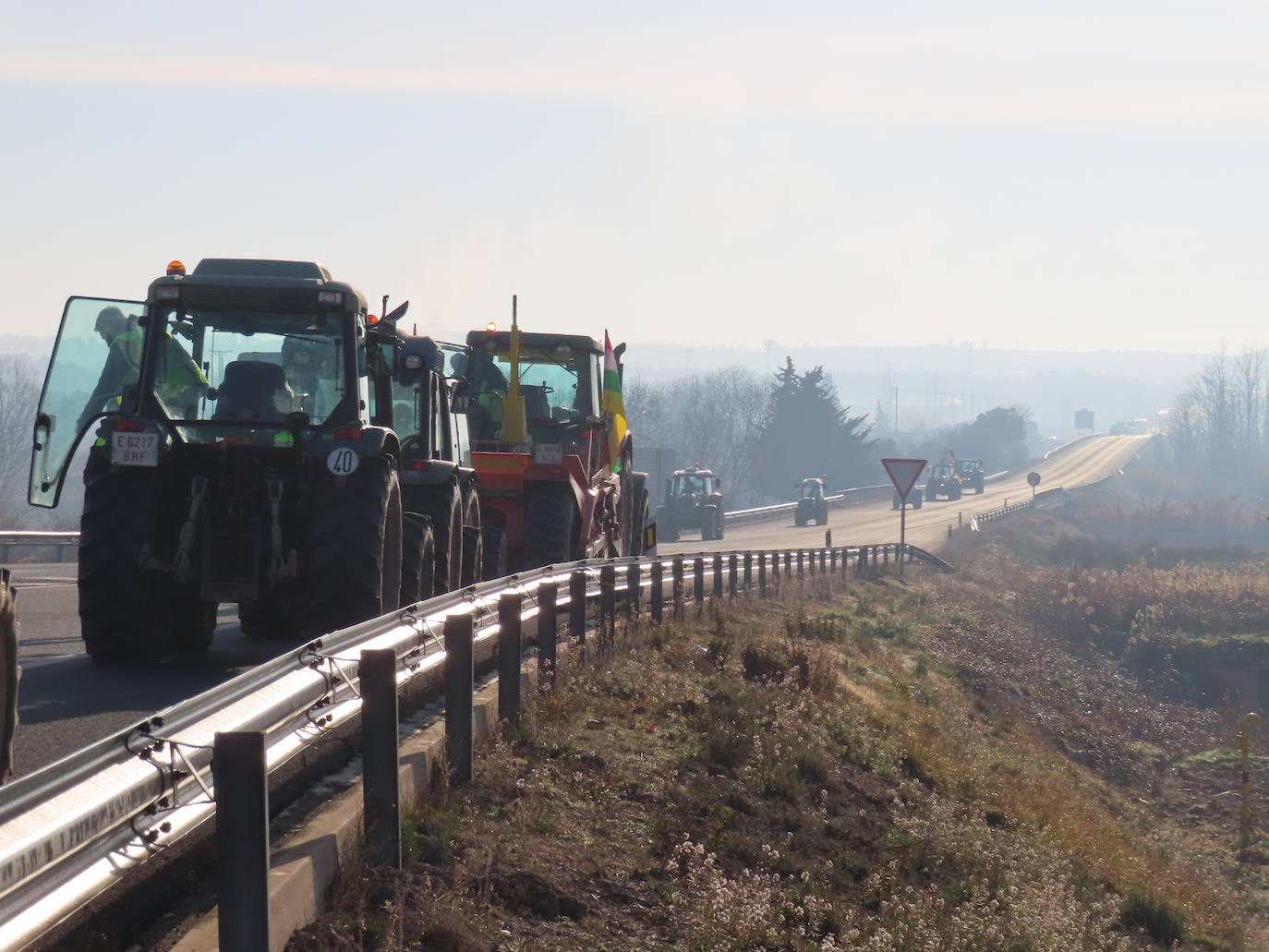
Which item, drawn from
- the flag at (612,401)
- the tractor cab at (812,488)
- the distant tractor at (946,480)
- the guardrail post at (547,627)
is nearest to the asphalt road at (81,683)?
the guardrail post at (547,627)

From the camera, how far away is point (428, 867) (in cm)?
581

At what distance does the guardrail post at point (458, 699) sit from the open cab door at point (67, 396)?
4528 mm

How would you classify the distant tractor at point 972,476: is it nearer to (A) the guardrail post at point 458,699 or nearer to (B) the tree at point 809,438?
(B) the tree at point 809,438

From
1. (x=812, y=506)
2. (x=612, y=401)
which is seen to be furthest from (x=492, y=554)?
(x=812, y=506)

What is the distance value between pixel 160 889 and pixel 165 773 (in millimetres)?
1228

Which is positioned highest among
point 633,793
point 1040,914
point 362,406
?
point 362,406

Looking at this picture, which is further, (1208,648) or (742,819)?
(1208,648)

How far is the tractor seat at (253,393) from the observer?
10625 mm

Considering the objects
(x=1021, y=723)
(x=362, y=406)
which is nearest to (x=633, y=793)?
(x=362, y=406)

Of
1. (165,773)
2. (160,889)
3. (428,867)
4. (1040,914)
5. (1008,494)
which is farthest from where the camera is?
(1008,494)

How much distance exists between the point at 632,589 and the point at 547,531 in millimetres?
2001

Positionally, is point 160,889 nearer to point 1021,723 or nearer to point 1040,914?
point 1040,914

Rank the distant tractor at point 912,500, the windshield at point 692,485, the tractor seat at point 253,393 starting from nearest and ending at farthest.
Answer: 1. the tractor seat at point 253,393
2. the windshield at point 692,485
3. the distant tractor at point 912,500

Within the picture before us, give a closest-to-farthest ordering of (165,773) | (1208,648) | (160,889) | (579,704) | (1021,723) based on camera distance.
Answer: (165,773) < (160,889) < (579,704) < (1021,723) < (1208,648)
